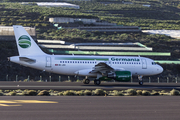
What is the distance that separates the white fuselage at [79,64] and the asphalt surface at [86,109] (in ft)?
37.3

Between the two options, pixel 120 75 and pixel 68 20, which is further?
pixel 68 20

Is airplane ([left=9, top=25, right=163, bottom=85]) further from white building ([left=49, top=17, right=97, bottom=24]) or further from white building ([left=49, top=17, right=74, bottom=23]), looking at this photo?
white building ([left=49, top=17, right=97, bottom=24])

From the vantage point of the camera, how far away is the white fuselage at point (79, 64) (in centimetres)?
3206

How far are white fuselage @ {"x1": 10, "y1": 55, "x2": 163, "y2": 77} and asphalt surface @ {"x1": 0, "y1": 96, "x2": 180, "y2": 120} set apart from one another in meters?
11.4

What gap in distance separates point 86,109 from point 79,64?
601 inches

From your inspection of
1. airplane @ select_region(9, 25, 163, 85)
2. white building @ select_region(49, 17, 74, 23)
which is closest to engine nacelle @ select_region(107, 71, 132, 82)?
airplane @ select_region(9, 25, 163, 85)

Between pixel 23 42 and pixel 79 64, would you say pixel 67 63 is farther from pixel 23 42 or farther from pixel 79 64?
pixel 23 42

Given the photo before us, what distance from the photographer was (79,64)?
3297 cm

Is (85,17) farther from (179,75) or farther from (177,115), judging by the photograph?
(177,115)

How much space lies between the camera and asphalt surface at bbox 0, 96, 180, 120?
15898 mm

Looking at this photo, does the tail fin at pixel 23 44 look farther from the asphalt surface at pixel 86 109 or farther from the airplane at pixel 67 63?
the asphalt surface at pixel 86 109

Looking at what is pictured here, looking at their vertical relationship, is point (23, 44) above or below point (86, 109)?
above

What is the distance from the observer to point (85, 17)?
100500mm

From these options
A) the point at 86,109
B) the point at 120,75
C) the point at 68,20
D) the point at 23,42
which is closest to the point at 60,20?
the point at 68,20
